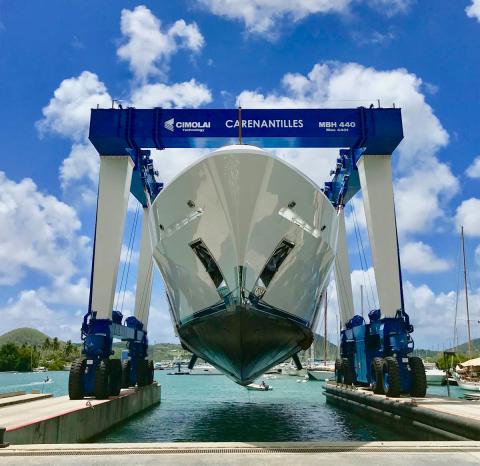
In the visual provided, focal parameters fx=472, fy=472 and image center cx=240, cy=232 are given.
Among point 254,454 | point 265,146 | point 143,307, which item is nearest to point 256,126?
point 265,146

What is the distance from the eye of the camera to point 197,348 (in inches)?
466

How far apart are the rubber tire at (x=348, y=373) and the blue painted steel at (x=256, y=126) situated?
32.9 ft

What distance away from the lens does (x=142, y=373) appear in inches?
822

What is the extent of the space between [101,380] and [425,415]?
29.0ft

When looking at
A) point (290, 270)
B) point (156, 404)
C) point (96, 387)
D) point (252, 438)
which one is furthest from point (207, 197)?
point (156, 404)

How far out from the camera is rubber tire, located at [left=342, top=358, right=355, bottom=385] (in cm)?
2100

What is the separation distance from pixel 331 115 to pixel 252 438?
1071 centimetres

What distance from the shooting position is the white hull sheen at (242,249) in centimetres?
933

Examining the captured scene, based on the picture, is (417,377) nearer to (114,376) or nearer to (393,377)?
(393,377)

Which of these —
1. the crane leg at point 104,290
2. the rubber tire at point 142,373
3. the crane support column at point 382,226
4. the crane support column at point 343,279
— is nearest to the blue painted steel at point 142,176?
the crane leg at point 104,290

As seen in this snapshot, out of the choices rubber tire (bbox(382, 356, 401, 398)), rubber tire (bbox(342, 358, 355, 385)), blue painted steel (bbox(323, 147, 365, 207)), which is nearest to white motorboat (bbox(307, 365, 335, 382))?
rubber tire (bbox(342, 358, 355, 385))

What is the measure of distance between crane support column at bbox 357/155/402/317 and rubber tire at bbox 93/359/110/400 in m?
8.96

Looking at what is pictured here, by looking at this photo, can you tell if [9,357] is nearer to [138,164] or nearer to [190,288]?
[138,164]

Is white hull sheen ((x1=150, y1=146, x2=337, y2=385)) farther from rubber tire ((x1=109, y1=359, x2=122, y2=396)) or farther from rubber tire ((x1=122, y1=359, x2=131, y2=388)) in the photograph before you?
rubber tire ((x1=122, y1=359, x2=131, y2=388))
